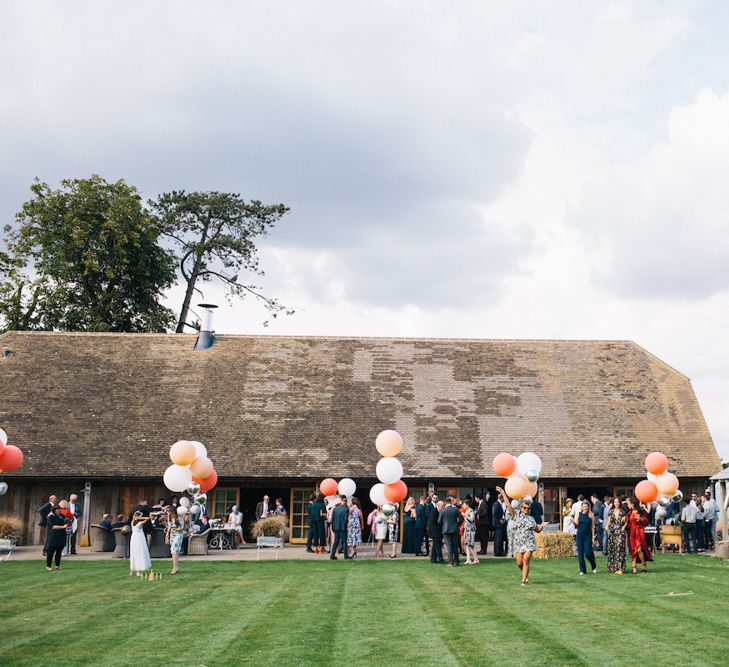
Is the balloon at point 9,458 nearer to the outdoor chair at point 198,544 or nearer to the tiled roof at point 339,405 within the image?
the outdoor chair at point 198,544

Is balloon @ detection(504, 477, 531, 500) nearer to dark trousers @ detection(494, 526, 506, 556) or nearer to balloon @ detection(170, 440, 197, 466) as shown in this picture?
dark trousers @ detection(494, 526, 506, 556)

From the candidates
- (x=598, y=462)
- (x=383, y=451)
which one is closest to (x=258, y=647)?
(x=383, y=451)

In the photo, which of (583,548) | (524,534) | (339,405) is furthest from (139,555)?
(339,405)

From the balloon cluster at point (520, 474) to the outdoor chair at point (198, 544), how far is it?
27.7 ft

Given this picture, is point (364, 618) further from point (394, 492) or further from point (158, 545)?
point (158, 545)

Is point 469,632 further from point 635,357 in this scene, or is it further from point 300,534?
point 635,357

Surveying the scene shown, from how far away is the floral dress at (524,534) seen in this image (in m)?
14.0

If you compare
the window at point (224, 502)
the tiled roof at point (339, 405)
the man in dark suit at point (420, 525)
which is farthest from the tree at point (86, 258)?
the man in dark suit at point (420, 525)

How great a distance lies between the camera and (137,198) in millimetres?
35406

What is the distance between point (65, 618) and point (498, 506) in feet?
40.4

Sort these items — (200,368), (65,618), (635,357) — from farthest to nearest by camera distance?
1. (635,357)
2. (200,368)
3. (65,618)

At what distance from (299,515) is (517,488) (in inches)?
432

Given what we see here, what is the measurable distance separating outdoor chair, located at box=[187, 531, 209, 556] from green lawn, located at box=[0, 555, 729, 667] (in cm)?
401

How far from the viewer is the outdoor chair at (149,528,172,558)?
20.4m
